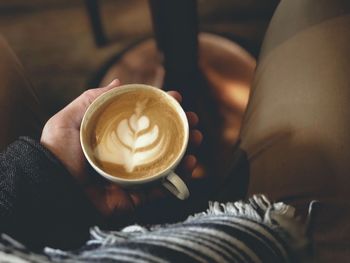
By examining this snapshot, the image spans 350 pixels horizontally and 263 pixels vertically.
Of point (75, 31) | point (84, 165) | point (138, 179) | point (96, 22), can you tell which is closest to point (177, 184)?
point (138, 179)

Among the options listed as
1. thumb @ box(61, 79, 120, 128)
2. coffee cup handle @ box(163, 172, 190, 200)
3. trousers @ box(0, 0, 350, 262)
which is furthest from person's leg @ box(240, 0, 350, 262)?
thumb @ box(61, 79, 120, 128)

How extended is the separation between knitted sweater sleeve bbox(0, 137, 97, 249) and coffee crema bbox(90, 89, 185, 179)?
64mm

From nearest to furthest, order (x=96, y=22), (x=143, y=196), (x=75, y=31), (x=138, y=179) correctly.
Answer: (x=138, y=179), (x=143, y=196), (x=96, y=22), (x=75, y=31)

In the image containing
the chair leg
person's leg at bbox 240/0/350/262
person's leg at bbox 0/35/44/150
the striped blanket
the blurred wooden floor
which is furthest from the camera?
the blurred wooden floor

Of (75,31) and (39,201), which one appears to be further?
(75,31)

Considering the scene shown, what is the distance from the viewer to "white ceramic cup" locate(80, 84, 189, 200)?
604 mm

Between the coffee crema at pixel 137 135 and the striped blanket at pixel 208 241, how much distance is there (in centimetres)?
10

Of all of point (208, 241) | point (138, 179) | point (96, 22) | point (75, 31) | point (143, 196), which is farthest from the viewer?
point (75, 31)

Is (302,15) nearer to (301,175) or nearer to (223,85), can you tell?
(301,175)

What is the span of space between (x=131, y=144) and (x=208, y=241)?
0.68 ft

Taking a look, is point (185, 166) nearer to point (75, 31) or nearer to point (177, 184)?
→ point (177, 184)

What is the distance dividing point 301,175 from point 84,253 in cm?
31

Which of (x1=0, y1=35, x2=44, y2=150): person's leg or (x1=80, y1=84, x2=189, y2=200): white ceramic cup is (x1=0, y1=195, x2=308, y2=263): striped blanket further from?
(x1=0, y1=35, x2=44, y2=150): person's leg

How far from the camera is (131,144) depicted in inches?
25.4
